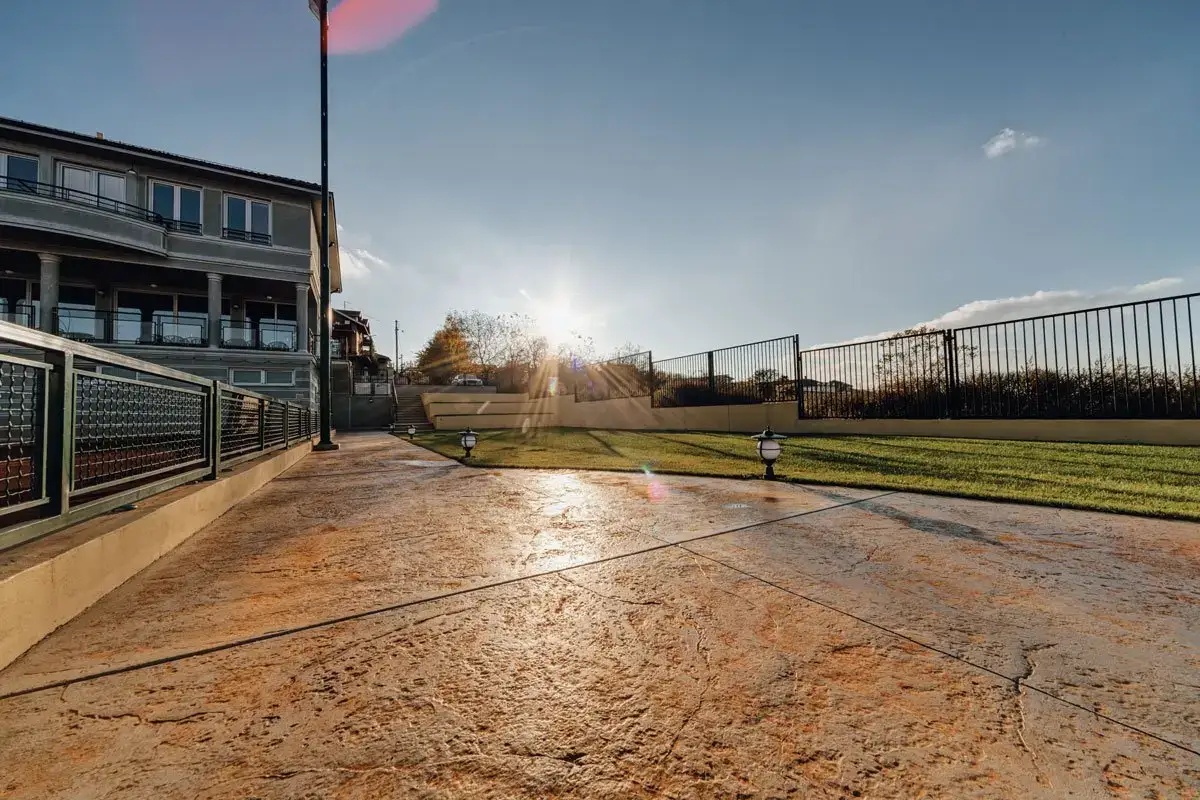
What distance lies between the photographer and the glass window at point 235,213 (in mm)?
16906

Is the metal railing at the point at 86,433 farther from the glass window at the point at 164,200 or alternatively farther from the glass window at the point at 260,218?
the glass window at the point at 164,200

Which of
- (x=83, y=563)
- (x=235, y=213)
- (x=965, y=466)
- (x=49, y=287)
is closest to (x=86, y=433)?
(x=83, y=563)

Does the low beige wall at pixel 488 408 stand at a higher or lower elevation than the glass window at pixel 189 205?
lower

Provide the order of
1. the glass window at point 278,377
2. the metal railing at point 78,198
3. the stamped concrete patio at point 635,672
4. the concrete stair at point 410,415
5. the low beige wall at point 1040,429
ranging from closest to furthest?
the stamped concrete patio at point 635,672 → the low beige wall at point 1040,429 → the metal railing at point 78,198 → the glass window at point 278,377 → the concrete stair at point 410,415

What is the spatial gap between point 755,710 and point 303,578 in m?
2.34

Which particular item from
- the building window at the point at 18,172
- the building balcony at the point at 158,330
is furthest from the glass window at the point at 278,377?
the building window at the point at 18,172

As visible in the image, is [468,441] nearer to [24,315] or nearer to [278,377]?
[278,377]

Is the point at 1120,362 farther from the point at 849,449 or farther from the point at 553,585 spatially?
the point at 553,585

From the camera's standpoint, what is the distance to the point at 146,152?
50.6 feet

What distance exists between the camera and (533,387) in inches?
1168

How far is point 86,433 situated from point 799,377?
11881 millimetres

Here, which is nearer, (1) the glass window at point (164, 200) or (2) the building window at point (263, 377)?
(1) the glass window at point (164, 200)

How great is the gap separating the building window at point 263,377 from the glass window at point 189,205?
562cm

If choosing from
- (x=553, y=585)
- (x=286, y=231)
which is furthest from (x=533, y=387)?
(x=553, y=585)
